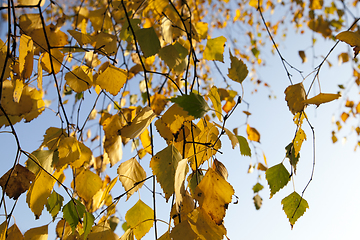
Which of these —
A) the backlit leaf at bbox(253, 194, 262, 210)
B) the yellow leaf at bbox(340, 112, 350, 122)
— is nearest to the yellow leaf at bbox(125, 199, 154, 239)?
the backlit leaf at bbox(253, 194, 262, 210)

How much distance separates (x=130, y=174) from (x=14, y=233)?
0.23m

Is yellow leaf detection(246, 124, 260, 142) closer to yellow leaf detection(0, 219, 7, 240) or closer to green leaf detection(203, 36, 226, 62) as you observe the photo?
green leaf detection(203, 36, 226, 62)

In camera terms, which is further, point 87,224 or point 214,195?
point 87,224

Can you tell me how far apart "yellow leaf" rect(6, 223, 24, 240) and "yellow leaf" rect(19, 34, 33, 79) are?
0.27 m

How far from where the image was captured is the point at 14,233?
443mm

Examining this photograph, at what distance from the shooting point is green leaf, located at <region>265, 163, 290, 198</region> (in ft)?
1.54

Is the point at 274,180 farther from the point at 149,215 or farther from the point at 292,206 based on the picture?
the point at 149,215

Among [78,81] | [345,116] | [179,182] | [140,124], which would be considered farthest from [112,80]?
[345,116]

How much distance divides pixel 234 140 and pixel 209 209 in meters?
0.10

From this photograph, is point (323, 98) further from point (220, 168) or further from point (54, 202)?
point (54, 202)

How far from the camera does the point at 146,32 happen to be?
0.50 meters

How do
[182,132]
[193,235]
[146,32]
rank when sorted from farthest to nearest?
[146,32] → [182,132] → [193,235]

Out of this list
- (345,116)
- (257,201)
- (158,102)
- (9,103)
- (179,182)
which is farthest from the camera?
(345,116)

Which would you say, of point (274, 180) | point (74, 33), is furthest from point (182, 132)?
point (74, 33)
